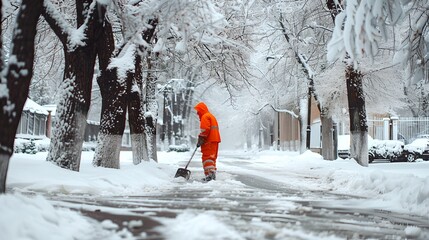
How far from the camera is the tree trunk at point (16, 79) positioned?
211 inches

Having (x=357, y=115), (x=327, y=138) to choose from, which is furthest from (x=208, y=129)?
(x=327, y=138)

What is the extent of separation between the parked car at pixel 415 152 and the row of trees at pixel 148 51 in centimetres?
372

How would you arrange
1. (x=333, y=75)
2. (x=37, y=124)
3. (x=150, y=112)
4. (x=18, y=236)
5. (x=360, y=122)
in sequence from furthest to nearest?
(x=37, y=124) < (x=333, y=75) < (x=150, y=112) < (x=360, y=122) < (x=18, y=236)

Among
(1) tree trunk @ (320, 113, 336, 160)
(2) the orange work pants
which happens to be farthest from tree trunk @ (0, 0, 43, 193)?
(1) tree trunk @ (320, 113, 336, 160)

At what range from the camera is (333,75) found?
22.3m

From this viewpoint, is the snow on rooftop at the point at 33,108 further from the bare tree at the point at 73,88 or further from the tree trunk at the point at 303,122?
the bare tree at the point at 73,88

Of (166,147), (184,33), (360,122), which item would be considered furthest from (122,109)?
(166,147)

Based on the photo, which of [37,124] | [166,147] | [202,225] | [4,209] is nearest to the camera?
[4,209]

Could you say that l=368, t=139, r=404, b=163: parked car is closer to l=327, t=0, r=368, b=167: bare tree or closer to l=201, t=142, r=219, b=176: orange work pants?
l=327, t=0, r=368, b=167: bare tree

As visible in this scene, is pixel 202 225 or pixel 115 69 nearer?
pixel 202 225

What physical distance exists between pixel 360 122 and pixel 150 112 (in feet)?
25.9

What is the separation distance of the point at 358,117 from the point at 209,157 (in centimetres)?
627

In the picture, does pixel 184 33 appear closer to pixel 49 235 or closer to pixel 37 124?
pixel 49 235

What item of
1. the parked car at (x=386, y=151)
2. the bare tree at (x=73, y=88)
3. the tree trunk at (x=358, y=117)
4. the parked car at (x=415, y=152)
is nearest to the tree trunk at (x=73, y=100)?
the bare tree at (x=73, y=88)
